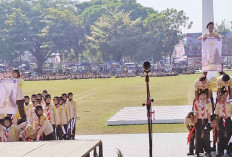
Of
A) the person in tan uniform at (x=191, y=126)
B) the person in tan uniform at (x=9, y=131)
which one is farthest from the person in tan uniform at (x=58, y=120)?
the person in tan uniform at (x=191, y=126)

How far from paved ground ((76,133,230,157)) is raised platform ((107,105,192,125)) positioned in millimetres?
2205

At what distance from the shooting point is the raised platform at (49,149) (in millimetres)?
7021

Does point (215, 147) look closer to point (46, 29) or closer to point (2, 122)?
point (2, 122)

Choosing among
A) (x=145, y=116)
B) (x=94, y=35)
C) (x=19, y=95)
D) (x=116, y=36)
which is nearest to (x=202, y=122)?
(x=19, y=95)

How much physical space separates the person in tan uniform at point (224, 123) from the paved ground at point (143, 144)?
321 mm

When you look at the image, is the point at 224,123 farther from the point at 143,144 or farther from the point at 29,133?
the point at 29,133

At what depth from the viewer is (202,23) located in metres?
19.9

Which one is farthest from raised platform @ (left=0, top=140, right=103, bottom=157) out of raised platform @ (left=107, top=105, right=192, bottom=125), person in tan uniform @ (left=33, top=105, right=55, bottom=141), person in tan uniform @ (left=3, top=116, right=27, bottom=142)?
raised platform @ (left=107, top=105, right=192, bottom=125)

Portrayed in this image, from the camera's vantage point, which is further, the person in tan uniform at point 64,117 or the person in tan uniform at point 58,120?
the person in tan uniform at point 64,117

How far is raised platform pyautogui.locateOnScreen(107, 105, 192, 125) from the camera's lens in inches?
636

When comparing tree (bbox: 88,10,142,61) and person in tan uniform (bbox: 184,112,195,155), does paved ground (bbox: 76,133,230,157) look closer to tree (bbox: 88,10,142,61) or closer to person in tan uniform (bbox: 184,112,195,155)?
person in tan uniform (bbox: 184,112,195,155)

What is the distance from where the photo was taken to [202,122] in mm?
10523

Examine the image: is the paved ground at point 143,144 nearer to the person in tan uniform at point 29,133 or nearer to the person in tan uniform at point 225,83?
the person in tan uniform at point 225,83

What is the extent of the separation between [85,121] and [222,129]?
317 inches
